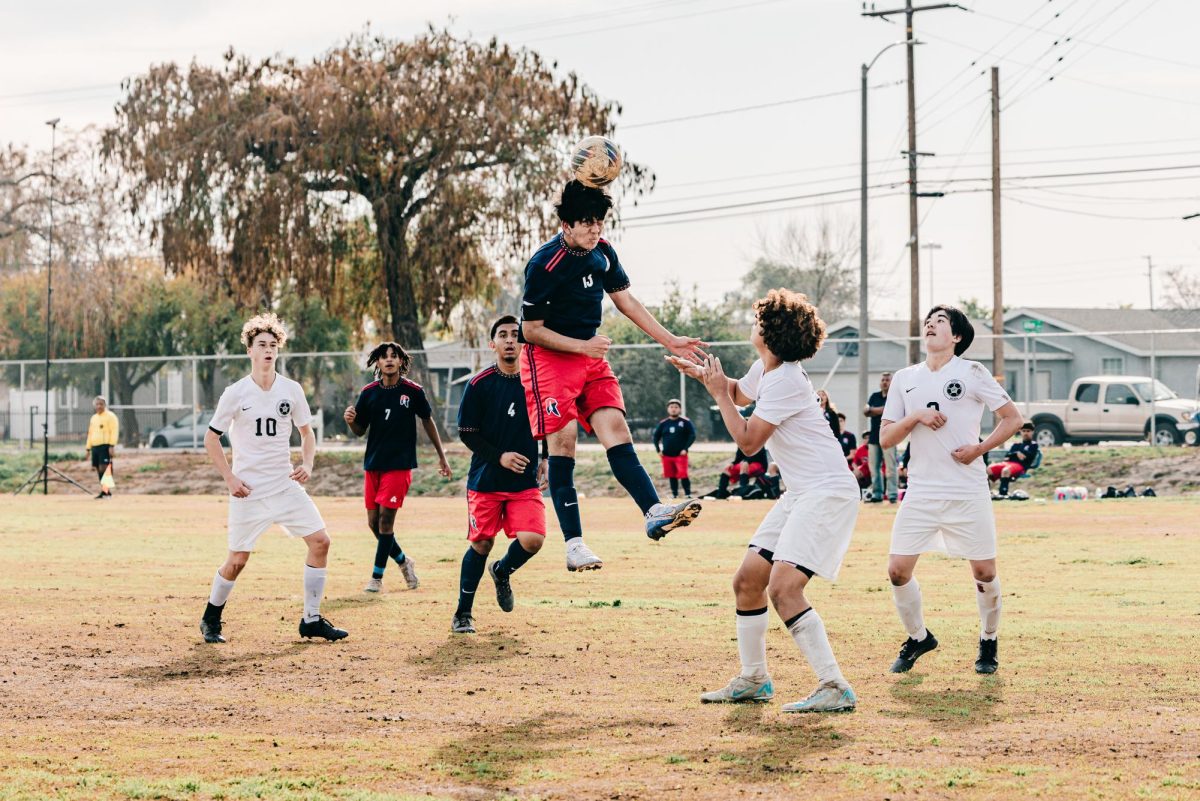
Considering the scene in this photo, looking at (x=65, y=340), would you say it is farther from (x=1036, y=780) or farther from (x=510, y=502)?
(x=1036, y=780)

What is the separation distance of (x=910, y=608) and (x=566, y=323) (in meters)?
2.67

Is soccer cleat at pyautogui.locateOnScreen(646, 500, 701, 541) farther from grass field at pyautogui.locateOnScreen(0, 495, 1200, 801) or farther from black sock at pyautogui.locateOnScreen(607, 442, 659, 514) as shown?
grass field at pyautogui.locateOnScreen(0, 495, 1200, 801)

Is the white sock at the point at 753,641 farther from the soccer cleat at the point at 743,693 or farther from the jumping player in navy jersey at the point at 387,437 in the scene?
the jumping player in navy jersey at the point at 387,437

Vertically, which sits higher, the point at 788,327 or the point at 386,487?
the point at 788,327

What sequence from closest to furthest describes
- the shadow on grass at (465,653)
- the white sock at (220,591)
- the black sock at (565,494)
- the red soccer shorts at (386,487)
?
the black sock at (565,494)
the shadow on grass at (465,653)
the white sock at (220,591)
the red soccer shorts at (386,487)

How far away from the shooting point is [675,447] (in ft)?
92.6

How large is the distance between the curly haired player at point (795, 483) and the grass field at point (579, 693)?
39cm

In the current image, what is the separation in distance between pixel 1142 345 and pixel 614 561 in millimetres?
24388

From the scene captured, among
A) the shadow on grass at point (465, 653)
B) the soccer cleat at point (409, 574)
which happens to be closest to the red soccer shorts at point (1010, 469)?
the soccer cleat at point (409, 574)

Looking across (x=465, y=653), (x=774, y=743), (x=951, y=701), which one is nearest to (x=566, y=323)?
(x=465, y=653)

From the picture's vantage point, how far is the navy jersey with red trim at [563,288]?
8.38 meters

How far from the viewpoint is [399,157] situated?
4047 centimetres

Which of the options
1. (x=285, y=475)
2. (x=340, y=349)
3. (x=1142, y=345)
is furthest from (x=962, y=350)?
(x=340, y=349)

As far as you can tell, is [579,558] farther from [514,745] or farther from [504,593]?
[504,593]
